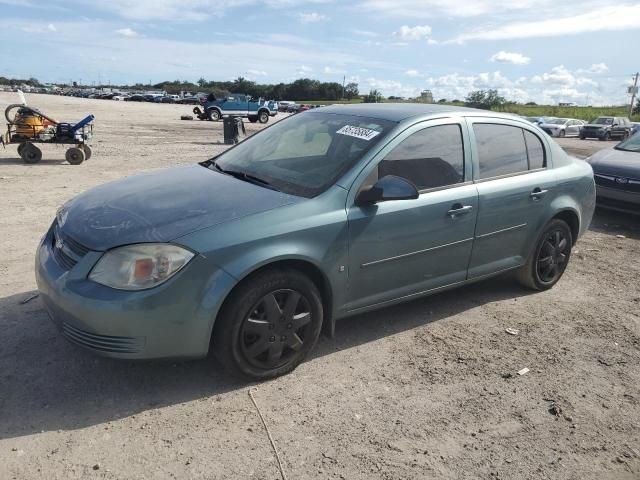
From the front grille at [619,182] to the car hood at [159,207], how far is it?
20.5 feet

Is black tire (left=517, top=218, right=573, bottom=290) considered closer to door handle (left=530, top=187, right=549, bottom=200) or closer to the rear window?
door handle (left=530, top=187, right=549, bottom=200)

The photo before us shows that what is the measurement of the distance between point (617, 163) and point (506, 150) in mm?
4692

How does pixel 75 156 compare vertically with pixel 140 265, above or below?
below

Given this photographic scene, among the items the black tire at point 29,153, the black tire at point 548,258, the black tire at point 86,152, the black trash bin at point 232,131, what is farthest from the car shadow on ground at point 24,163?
the black tire at point 548,258

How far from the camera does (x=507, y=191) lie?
14.0 feet

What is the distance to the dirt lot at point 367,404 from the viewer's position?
2.60 metres

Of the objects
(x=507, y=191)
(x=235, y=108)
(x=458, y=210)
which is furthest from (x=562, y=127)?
(x=458, y=210)

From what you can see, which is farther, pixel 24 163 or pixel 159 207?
pixel 24 163

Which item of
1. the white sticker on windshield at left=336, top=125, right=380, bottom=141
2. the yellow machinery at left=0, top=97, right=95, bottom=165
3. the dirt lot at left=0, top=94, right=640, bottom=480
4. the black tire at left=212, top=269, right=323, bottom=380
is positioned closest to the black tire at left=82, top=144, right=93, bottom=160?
the yellow machinery at left=0, top=97, right=95, bottom=165

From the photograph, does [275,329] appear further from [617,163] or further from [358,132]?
[617,163]

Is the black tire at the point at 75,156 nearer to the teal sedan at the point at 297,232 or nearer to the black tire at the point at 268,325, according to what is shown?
the teal sedan at the point at 297,232

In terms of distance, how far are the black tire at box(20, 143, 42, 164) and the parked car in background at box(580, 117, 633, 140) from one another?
3211 centimetres

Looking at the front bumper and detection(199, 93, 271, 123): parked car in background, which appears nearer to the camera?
the front bumper

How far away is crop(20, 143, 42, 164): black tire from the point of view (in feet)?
37.5
